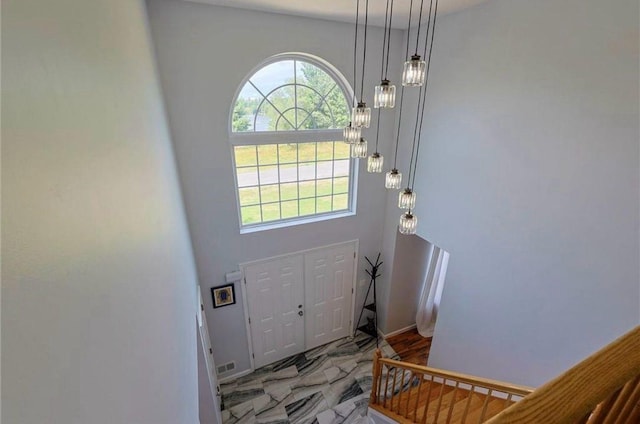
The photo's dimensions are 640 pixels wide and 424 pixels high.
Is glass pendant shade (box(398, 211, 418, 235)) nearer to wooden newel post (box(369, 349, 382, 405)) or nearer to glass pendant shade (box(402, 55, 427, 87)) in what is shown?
glass pendant shade (box(402, 55, 427, 87))

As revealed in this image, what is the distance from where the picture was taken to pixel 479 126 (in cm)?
304

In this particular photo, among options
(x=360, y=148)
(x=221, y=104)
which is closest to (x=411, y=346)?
(x=360, y=148)

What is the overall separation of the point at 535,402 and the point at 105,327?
1.03m

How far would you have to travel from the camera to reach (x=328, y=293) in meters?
4.78

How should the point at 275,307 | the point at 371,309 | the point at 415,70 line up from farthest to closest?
the point at 371,309 → the point at 275,307 → the point at 415,70

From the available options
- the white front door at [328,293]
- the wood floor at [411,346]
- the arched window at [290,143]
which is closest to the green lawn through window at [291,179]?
the arched window at [290,143]

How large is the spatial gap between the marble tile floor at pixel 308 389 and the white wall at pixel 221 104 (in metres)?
0.51

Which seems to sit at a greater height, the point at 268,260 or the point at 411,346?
the point at 268,260

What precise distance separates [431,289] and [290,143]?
11.2 ft

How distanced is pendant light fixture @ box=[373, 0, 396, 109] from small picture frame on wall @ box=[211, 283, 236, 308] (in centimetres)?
298

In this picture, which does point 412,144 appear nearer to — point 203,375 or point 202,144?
point 202,144

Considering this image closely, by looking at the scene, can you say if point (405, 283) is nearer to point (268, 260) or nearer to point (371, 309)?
point (371, 309)

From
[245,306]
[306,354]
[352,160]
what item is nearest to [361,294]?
[306,354]

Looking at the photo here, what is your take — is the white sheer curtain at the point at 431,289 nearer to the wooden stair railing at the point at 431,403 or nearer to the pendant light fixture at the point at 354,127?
the wooden stair railing at the point at 431,403
